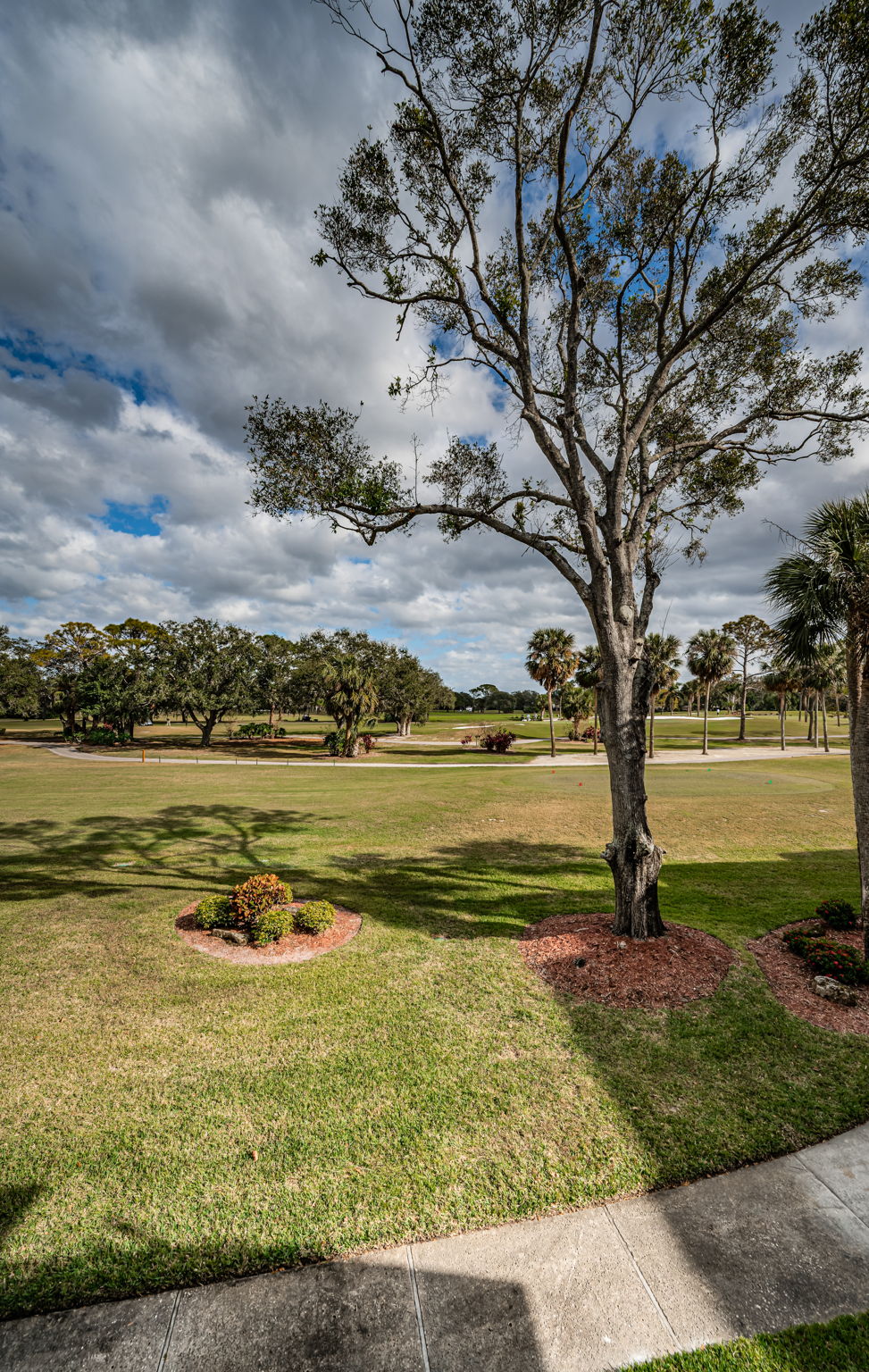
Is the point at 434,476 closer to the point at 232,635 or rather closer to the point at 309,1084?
the point at 309,1084

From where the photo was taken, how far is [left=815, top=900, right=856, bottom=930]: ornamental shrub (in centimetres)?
956

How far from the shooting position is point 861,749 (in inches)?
325

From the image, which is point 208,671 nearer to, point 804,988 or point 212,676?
point 212,676

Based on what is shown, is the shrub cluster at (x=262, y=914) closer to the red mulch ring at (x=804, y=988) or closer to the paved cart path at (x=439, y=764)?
the red mulch ring at (x=804, y=988)

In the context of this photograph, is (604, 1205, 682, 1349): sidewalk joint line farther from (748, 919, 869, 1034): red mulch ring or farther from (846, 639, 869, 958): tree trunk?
(846, 639, 869, 958): tree trunk

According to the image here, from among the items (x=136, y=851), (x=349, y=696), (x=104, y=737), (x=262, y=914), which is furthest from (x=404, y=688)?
(x=262, y=914)

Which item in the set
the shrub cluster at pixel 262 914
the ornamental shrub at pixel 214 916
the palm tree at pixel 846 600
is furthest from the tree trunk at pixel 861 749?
the ornamental shrub at pixel 214 916

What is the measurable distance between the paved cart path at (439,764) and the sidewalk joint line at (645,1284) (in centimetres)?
3606

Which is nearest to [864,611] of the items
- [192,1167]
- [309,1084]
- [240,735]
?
[309,1084]

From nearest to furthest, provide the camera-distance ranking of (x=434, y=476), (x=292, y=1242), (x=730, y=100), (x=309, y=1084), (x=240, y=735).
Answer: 1. (x=292, y=1242)
2. (x=309, y=1084)
3. (x=730, y=100)
4. (x=434, y=476)
5. (x=240, y=735)

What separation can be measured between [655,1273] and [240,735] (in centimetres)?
6626

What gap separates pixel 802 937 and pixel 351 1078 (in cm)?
779

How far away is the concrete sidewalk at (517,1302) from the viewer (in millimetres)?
3227

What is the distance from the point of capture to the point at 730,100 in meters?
7.86
